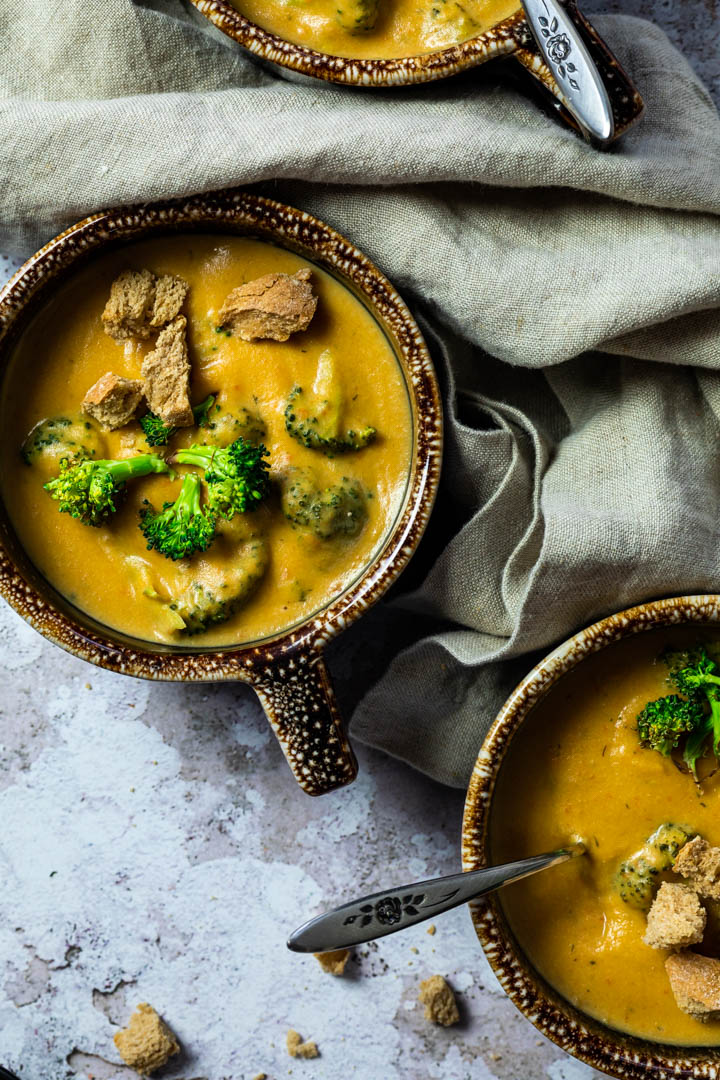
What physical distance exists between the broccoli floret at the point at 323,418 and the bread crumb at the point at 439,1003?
4.73 feet

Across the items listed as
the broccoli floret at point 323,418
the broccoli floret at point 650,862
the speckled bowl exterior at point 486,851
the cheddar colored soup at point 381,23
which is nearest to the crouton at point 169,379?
the broccoli floret at point 323,418

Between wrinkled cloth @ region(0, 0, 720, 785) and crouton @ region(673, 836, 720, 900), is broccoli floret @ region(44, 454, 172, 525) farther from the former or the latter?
crouton @ region(673, 836, 720, 900)

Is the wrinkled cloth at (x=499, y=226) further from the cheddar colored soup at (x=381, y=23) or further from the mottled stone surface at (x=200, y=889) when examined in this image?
the mottled stone surface at (x=200, y=889)

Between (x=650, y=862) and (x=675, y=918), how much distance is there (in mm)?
149

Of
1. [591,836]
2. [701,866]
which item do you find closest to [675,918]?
[701,866]

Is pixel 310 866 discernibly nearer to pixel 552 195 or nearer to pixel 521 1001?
pixel 521 1001

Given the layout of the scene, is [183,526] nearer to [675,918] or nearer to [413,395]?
[413,395]

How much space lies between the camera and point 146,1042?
267 cm

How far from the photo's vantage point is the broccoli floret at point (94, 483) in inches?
88.9

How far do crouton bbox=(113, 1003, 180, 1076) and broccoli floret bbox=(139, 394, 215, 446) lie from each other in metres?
1.54

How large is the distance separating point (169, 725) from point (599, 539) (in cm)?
126

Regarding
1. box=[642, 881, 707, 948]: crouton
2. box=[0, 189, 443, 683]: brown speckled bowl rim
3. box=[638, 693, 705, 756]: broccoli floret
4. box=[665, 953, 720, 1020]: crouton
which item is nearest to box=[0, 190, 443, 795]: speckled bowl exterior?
box=[0, 189, 443, 683]: brown speckled bowl rim

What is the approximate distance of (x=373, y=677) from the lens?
9.10ft

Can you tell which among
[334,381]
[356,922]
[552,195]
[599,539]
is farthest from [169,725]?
→ [552,195]
